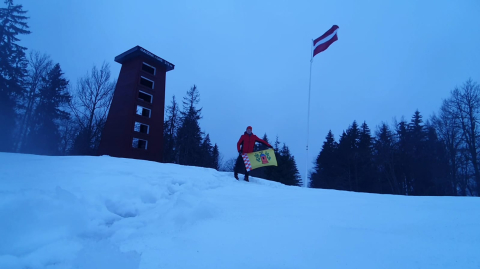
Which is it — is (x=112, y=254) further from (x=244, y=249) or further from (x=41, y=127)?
(x=41, y=127)

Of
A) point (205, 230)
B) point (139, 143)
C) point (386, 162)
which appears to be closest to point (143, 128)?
point (139, 143)

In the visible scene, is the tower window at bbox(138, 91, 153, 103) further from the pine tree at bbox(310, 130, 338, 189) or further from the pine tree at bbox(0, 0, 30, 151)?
the pine tree at bbox(310, 130, 338, 189)

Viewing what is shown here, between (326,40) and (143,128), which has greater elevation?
(326,40)

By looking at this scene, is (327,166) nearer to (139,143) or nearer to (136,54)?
(139,143)

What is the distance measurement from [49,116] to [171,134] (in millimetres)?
15371

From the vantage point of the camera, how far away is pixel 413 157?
3047 cm

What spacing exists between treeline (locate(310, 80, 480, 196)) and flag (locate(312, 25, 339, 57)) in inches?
864

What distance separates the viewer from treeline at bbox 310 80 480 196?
24109mm

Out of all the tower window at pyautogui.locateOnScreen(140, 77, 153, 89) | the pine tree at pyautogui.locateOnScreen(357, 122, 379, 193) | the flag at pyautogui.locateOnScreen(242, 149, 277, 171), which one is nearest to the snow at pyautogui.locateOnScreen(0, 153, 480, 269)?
the flag at pyautogui.locateOnScreen(242, 149, 277, 171)

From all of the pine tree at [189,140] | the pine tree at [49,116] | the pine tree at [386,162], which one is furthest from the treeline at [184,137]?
the pine tree at [386,162]

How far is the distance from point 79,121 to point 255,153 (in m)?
29.1

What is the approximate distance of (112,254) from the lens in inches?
90.9

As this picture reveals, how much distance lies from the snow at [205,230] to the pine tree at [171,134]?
30867mm

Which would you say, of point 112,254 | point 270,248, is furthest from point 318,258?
point 112,254
